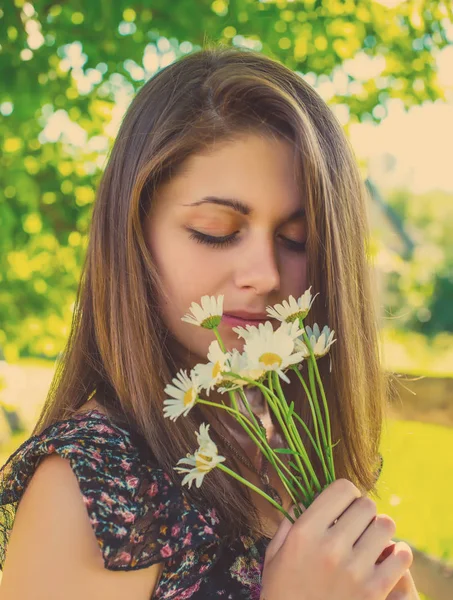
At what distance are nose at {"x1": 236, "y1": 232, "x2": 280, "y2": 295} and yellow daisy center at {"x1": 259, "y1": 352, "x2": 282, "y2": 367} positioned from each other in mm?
410

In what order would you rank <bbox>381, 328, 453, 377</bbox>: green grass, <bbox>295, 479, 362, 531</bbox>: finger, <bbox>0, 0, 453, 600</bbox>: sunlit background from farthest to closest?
<bbox>381, 328, 453, 377</bbox>: green grass
<bbox>0, 0, 453, 600</bbox>: sunlit background
<bbox>295, 479, 362, 531</bbox>: finger

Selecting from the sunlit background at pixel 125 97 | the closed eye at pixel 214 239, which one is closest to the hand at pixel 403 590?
the closed eye at pixel 214 239

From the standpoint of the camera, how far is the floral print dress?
4.35 ft

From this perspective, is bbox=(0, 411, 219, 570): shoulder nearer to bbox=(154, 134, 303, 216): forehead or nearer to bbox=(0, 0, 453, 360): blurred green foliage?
bbox=(154, 134, 303, 216): forehead

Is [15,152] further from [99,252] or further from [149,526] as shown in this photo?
[149,526]

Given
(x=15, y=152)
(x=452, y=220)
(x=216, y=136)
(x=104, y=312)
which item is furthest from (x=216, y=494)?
(x=452, y=220)

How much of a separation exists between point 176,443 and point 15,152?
2358mm

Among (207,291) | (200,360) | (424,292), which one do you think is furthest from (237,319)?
(424,292)

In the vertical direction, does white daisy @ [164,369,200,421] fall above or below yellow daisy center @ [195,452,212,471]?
above

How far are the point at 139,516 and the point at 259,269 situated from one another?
54 centimetres

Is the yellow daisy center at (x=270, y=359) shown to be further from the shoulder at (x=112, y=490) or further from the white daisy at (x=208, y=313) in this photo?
the shoulder at (x=112, y=490)

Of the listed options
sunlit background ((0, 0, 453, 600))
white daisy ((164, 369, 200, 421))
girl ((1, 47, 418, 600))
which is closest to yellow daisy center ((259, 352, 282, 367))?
white daisy ((164, 369, 200, 421))

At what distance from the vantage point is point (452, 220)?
32.7 meters

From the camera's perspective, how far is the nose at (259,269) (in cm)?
157
